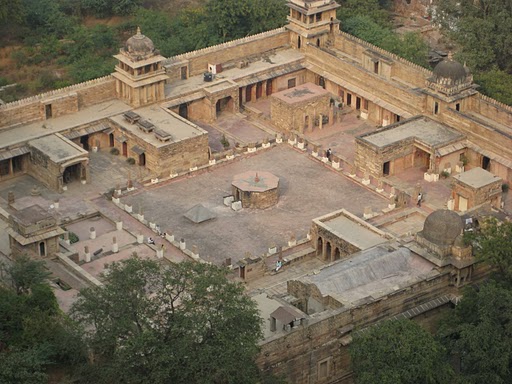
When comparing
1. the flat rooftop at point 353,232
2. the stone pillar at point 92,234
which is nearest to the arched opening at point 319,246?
the flat rooftop at point 353,232

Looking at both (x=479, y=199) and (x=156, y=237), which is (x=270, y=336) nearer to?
(x=156, y=237)

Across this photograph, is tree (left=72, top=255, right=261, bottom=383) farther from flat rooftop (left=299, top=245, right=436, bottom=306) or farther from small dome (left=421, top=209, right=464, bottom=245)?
small dome (left=421, top=209, right=464, bottom=245)

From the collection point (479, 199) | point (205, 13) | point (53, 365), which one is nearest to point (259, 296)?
point (53, 365)

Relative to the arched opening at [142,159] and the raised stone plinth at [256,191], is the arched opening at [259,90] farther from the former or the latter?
the raised stone plinth at [256,191]

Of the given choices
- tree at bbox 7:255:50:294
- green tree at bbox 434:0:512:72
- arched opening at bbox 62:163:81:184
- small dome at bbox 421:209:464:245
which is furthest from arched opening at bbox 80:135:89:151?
green tree at bbox 434:0:512:72

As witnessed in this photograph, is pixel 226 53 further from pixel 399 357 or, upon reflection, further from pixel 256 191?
pixel 399 357

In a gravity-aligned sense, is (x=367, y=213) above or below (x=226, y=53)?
below

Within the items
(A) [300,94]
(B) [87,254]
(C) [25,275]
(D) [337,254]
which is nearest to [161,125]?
(A) [300,94]
